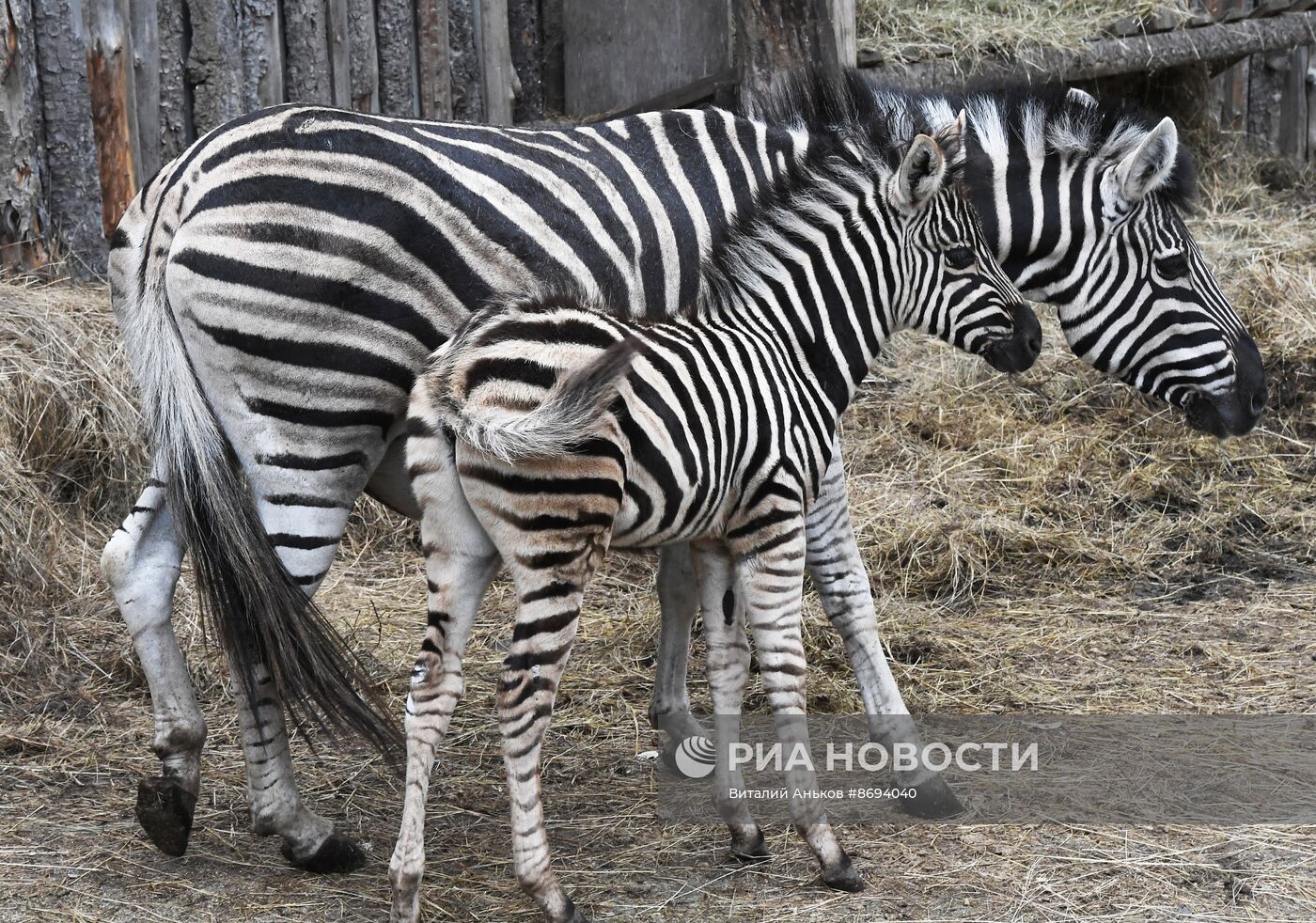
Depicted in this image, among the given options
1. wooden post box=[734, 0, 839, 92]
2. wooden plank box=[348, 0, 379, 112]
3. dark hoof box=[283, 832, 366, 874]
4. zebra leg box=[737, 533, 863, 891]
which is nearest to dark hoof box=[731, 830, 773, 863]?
zebra leg box=[737, 533, 863, 891]

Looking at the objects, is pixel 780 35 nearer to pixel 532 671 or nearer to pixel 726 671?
pixel 726 671

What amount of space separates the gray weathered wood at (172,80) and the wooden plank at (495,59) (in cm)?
200

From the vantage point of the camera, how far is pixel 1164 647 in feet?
18.7

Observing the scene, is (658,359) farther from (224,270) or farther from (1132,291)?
(1132,291)

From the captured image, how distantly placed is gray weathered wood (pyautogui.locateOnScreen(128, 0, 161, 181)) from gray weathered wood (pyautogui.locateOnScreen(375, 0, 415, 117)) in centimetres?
133

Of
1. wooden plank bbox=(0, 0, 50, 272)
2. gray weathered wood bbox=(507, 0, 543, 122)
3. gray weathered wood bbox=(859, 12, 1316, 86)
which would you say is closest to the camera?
wooden plank bbox=(0, 0, 50, 272)

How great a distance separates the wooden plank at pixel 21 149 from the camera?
634cm

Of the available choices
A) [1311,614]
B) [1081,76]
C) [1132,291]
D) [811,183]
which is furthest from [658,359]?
[1081,76]

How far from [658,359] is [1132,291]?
209cm

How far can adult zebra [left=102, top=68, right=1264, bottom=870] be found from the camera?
3.94 m

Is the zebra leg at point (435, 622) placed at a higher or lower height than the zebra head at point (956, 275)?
lower

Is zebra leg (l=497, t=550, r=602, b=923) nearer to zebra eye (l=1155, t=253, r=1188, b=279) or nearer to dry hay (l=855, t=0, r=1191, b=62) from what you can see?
zebra eye (l=1155, t=253, r=1188, b=279)

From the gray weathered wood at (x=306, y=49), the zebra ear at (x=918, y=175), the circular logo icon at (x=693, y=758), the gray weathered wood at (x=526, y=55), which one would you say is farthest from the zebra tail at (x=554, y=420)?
the gray weathered wood at (x=526, y=55)

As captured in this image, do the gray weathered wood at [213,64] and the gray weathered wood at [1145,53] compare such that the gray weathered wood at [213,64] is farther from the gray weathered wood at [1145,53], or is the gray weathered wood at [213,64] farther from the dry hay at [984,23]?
the dry hay at [984,23]
